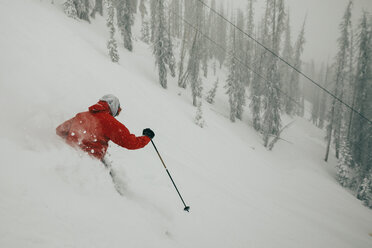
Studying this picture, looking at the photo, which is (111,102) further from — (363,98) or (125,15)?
(363,98)

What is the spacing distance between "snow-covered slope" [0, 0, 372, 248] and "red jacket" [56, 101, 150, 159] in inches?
6.9

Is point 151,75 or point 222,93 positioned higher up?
point 151,75

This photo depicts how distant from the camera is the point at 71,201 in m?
2.48

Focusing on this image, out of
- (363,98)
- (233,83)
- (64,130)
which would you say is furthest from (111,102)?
(363,98)

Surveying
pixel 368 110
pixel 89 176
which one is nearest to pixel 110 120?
pixel 89 176

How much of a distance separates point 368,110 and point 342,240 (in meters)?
30.6

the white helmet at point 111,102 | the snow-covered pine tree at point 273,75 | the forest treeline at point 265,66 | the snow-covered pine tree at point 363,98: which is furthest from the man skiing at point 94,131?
the snow-covered pine tree at point 363,98

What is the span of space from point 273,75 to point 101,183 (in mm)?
21688

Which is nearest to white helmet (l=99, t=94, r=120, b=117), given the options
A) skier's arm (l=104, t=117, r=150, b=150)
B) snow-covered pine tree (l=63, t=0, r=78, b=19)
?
skier's arm (l=104, t=117, r=150, b=150)

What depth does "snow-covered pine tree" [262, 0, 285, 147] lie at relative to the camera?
20891 mm

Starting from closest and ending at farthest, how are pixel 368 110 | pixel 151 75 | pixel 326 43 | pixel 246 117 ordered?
pixel 151 75 < pixel 246 117 < pixel 368 110 < pixel 326 43

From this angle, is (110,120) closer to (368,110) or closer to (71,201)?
(71,201)

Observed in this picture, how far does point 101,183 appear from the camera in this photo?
129 inches

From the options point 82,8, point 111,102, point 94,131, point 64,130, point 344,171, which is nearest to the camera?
point 94,131
